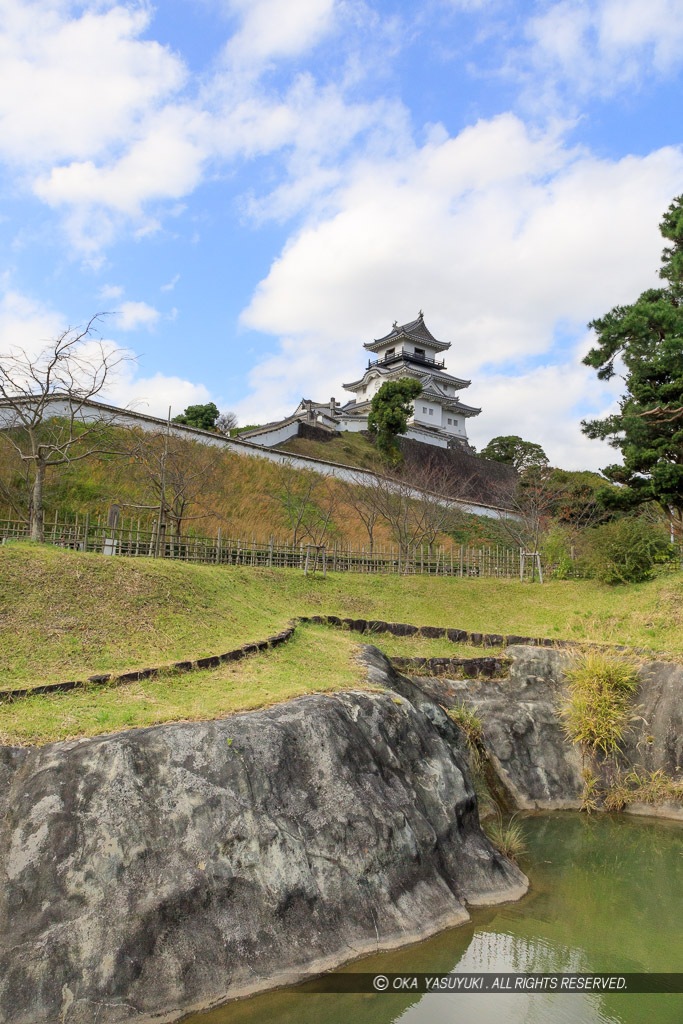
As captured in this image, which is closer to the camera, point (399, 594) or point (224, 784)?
point (224, 784)

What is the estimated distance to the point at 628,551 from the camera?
20.8 m

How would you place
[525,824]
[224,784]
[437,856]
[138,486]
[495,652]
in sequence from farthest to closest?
1. [138,486]
2. [495,652]
3. [525,824]
4. [437,856]
5. [224,784]

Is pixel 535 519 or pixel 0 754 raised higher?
pixel 535 519

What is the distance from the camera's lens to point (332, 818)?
770 cm

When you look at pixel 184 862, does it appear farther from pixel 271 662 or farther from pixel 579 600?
pixel 579 600

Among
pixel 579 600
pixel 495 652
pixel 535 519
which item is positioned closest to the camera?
pixel 495 652

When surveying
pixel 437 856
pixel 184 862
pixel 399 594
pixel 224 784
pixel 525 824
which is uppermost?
pixel 399 594

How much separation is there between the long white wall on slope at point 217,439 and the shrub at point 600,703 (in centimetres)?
1791

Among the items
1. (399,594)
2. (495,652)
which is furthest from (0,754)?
(399,594)

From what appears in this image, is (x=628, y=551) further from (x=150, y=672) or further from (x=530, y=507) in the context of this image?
(x=150, y=672)

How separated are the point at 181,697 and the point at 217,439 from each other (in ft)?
86.1

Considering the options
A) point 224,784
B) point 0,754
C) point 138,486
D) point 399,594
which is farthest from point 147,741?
point 138,486

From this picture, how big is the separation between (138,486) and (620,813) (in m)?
21.0

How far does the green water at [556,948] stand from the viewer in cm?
641
